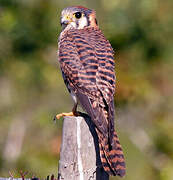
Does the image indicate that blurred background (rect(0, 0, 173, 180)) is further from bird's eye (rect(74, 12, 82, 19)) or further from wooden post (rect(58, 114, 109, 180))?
wooden post (rect(58, 114, 109, 180))

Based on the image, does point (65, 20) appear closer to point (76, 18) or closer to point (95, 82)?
point (76, 18)

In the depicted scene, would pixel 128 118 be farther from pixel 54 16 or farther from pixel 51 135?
pixel 54 16

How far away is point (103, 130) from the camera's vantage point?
409 centimetres

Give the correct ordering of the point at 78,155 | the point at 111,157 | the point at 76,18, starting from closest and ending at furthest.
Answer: the point at 78,155 < the point at 111,157 < the point at 76,18

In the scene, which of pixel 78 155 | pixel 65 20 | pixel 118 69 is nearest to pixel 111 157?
pixel 78 155

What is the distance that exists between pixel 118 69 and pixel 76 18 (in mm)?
1511

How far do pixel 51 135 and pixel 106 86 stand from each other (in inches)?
131

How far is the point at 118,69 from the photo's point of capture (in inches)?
281

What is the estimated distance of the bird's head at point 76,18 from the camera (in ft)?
18.7

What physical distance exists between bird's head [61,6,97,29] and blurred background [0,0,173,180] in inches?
43.7

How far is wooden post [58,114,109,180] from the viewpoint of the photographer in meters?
3.63

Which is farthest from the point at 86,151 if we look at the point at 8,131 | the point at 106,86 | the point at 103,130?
the point at 8,131

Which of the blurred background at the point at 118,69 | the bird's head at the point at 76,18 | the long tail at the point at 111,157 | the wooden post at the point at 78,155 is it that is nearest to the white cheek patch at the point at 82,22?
the bird's head at the point at 76,18

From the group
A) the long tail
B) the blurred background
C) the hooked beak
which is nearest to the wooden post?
the long tail
